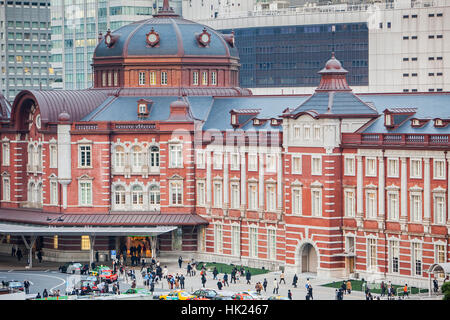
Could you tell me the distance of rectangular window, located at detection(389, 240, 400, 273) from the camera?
124375 millimetres

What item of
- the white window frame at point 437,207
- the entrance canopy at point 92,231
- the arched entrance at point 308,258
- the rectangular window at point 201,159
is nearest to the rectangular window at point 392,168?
the white window frame at point 437,207

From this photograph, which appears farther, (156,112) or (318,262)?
(156,112)

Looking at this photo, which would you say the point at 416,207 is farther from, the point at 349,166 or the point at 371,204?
the point at 349,166

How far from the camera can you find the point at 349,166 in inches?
5064

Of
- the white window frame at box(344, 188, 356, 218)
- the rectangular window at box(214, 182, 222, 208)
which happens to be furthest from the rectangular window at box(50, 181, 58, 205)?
the white window frame at box(344, 188, 356, 218)

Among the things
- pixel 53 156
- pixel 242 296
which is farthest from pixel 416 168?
pixel 53 156

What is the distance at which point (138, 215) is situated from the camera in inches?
5782

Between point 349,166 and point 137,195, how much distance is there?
2779 cm

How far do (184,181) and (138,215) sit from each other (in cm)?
549

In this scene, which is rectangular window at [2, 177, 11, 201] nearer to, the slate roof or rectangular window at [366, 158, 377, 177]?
the slate roof
